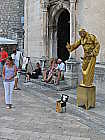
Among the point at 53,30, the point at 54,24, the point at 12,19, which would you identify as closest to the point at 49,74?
the point at 53,30

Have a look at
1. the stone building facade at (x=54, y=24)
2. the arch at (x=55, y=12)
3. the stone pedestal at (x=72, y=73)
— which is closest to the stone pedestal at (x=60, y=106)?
the stone pedestal at (x=72, y=73)

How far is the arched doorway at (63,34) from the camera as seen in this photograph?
45.2 ft

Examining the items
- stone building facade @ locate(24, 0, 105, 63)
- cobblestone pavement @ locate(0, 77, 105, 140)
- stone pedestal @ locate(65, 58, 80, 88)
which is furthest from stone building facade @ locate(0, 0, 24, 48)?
cobblestone pavement @ locate(0, 77, 105, 140)

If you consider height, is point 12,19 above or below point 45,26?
above

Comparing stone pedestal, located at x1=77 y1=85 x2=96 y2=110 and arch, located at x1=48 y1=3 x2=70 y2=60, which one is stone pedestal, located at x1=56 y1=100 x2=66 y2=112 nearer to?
stone pedestal, located at x1=77 y1=85 x2=96 y2=110

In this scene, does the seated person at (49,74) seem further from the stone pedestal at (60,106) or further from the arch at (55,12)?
the stone pedestal at (60,106)

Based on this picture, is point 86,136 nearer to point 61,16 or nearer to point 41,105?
point 41,105

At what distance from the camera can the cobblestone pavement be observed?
231 inches

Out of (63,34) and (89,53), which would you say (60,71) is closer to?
(63,34)

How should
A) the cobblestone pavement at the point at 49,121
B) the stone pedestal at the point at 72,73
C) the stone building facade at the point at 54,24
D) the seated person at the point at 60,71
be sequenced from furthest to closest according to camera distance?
the seated person at the point at 60,71, the stone pedestal at the point at 72,73, the stone building facade at the point at 54,24, the cobblestone pavement at the point at 49,121

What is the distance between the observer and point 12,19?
24406 millimetres

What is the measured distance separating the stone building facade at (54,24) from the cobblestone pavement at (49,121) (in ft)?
10.7

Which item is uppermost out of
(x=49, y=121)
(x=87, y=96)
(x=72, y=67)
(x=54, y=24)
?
(x=54, y=24)

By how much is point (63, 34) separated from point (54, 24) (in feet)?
2.31
